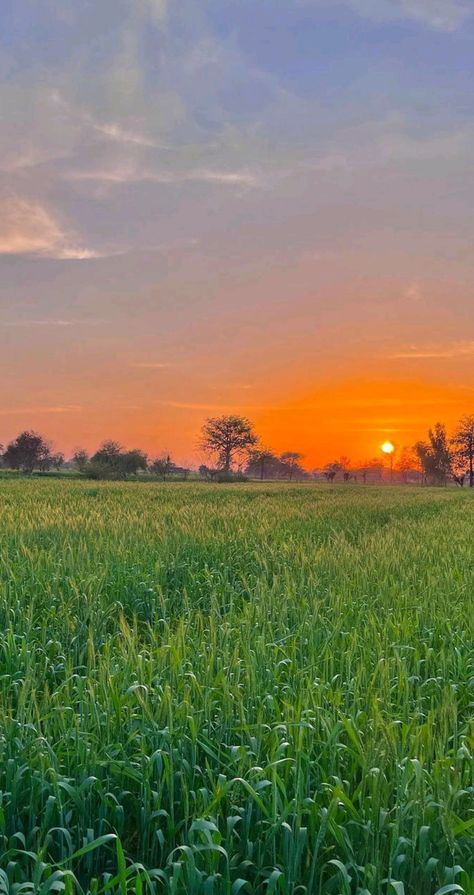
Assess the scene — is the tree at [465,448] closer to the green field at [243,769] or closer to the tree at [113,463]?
the tree at [113,463]

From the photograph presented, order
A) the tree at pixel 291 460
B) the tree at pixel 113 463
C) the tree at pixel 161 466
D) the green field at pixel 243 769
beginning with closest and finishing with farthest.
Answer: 1. the green field at pixel 243 769
2. the tree at pixel 113 463
3. the tree at pixel 161 466
4. the tree at pixel 291 460

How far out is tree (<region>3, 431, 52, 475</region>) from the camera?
11844 cm

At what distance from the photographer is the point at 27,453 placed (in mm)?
118438

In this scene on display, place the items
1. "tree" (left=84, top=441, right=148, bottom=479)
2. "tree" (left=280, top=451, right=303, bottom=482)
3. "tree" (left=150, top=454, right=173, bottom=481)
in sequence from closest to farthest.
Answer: "tree" (left=84, top=441, right=148, bottom=479) < "tree" (left=150, top=454, right=173, bottom=481) < "tree" (left=280, top=451, right=303, bottom=482)

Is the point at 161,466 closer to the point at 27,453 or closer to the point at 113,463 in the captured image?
the point at 113,463

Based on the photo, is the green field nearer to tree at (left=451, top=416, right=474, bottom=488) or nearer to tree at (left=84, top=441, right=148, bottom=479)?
tree at (left=84, top=441, right=148, bottom=479)

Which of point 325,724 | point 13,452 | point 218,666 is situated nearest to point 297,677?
point 218,666

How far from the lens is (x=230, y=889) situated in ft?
8.84

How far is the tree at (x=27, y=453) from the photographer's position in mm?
118438

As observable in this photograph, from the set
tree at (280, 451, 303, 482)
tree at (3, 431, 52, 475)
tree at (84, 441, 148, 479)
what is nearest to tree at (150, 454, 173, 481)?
tree at (84, 441, 148, 479)

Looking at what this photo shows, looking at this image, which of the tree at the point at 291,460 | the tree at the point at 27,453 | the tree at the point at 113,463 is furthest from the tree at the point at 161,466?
the tree at the point at 291,460

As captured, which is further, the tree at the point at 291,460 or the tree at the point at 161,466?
the tree at the point at 291,460

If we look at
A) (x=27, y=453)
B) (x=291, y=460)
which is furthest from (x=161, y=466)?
(x=291, y=460)

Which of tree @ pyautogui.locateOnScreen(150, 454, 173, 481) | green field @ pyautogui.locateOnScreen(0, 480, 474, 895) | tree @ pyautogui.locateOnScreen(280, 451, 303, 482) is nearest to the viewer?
green field @ pyautogui.locateOnScreen(0, 480, 474, 895)
